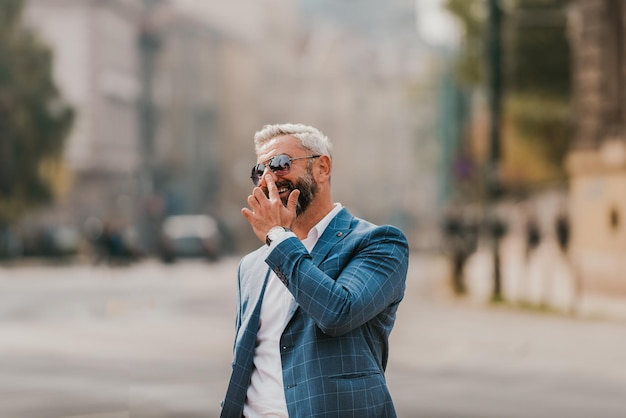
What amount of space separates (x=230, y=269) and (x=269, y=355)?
40.8m

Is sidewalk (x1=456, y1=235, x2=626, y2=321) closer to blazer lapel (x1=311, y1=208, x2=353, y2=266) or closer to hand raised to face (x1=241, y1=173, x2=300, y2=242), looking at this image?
blazer lapel (x1=311, y1=208, x2=353, y2=266)

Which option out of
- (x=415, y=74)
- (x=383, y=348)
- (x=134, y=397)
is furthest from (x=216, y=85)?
(x=383, y=348)

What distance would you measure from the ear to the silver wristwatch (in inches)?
10.7

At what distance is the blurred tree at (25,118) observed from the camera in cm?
5097

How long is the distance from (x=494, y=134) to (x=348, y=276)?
2013 centimetres

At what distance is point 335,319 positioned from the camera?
337cm

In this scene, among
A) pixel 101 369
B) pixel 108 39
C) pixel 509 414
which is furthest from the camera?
pixel 108 39

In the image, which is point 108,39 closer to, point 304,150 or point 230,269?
point 230,269

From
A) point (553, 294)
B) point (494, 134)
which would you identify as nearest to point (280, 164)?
point (494, 134)

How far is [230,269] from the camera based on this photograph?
4431 cm

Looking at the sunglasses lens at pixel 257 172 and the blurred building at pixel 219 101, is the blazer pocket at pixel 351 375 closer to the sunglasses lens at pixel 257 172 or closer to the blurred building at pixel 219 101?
the sunglasses lens at pixel 257 172

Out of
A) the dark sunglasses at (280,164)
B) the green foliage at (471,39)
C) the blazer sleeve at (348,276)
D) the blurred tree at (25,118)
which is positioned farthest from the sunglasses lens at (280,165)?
the blurred tree at (25,118)

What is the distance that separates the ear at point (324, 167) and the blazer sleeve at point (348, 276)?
0.19 metres

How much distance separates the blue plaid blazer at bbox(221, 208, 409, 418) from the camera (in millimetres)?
3398
